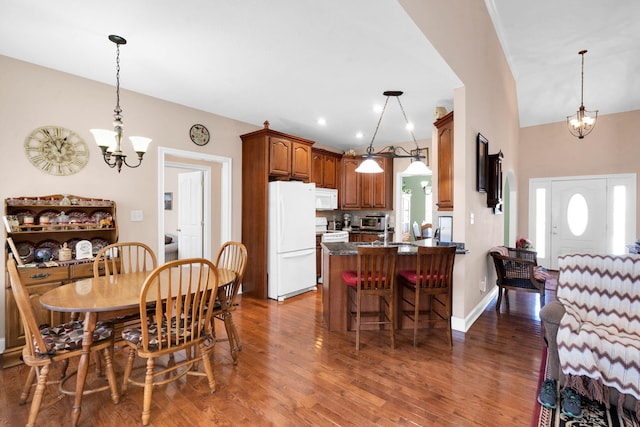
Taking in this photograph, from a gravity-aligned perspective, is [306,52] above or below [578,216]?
above

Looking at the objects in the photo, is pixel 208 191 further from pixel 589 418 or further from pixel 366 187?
pixel 589 418

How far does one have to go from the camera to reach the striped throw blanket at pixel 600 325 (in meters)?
1.83

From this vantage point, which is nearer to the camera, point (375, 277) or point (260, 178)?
point (375, 277)

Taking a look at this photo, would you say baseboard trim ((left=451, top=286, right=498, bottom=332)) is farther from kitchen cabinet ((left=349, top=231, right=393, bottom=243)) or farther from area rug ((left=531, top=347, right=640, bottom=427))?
kitchen cabinet ((left=349, top=231, right=393, bottom=243))

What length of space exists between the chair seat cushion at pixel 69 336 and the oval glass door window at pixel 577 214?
7648 mm

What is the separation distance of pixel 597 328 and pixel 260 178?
391 centimetres

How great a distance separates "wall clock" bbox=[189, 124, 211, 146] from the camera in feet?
13.6

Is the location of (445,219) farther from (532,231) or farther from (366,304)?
(532,231)

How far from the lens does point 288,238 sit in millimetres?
4477

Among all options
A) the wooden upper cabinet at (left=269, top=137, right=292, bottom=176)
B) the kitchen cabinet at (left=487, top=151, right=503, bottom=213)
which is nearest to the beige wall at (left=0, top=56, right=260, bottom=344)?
the wooden upper cabinet at (left=269, top=137, right=292, bottom=176)

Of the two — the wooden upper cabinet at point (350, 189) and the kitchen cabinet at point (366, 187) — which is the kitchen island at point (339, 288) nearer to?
the kitchen cabinet at point (366, 187)

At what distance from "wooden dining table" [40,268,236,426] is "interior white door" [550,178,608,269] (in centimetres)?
677

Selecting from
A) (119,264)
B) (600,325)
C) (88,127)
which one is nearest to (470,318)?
(600,325)

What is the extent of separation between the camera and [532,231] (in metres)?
6.47
